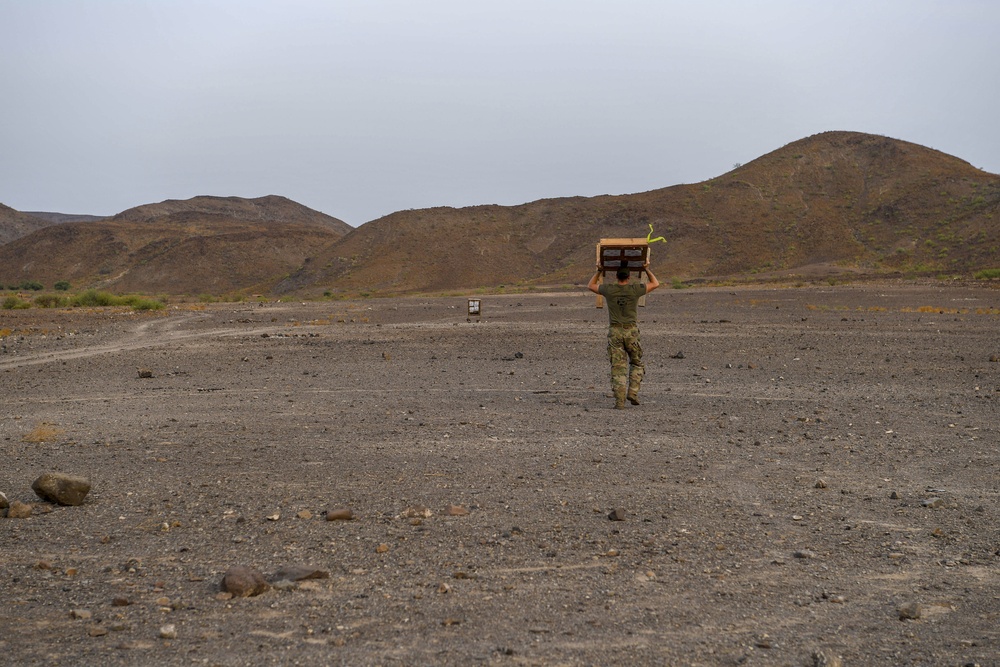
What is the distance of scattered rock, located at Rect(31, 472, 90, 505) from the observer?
274 inches

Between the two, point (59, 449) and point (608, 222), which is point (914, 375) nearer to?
point (59, 449)

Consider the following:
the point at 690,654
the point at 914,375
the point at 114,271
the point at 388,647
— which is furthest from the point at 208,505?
the point at 114,271

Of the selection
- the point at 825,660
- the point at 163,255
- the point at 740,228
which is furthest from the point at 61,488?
the point at 163,255

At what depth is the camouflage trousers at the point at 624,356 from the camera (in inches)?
475

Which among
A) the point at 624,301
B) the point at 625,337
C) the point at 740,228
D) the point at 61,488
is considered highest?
the point at 740,228

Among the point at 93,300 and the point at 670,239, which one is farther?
the point at 670,239

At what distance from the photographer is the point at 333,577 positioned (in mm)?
5391

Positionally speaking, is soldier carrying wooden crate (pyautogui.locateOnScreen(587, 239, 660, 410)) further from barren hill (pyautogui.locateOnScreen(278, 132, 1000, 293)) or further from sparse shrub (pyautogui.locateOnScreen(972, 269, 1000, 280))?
barren hill (pyautogui.locateOnScreen(278, 132, 1000, 293))

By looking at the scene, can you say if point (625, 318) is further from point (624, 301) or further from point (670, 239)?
point (670, 239)

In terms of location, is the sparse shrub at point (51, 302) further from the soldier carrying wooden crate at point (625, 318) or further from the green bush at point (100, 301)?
the soldier carrying wooden crate at point (625, 318)

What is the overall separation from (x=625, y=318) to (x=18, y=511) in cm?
751

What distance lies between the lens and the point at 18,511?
672 cm

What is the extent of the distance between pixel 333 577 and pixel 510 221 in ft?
320

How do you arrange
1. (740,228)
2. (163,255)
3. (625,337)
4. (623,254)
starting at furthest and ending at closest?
(163,255), (740,228), (623,254), (625,337)
